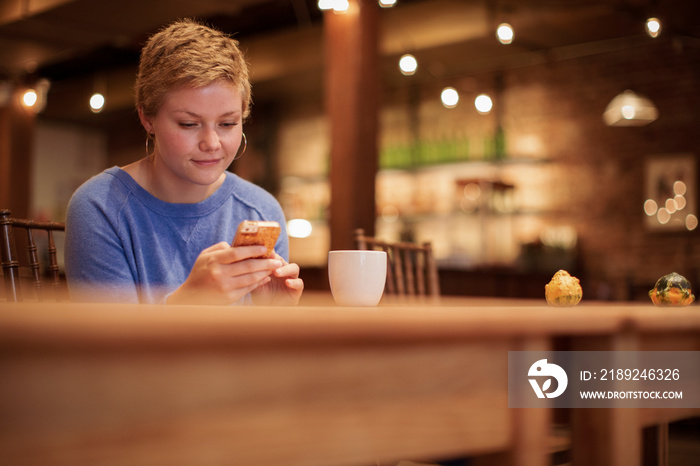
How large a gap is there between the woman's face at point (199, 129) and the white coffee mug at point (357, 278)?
1.20 ft

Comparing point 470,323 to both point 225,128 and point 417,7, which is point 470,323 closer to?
point 225,128

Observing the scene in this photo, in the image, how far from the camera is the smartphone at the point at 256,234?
37.9 inches

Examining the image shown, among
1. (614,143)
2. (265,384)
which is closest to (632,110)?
(614,143)

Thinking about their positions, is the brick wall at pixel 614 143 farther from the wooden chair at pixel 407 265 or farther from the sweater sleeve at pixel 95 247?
the sweater sleeve at pixel 95 247

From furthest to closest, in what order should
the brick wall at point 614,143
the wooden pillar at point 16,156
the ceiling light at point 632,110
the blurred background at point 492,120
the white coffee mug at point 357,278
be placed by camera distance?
the wooden pillar at point 16,156 < the brick wall at point 614,143 < the blurred background at point 492,120 < the ceiling light at point 632,110 < the white coffee mug at point 357,278

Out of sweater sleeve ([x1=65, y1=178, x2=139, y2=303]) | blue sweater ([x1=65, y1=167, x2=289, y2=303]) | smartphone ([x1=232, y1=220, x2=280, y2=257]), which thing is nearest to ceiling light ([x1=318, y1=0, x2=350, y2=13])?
blue sweater ([x1=65, y1=167, x2=289, y2=303])

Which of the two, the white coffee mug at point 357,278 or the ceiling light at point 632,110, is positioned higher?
the ceiling light at point 632,110

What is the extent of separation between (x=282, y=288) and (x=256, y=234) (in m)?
0.28

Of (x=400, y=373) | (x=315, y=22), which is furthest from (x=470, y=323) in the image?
(x=315, y=22)

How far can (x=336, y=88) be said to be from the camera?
4.21 m

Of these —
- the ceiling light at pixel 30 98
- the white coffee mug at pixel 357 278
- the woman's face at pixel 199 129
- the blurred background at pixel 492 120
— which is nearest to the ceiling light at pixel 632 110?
the blurred background at pixel 492 120

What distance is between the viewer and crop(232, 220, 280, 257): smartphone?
96 centimetres

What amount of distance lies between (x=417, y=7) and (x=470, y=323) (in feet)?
18.8

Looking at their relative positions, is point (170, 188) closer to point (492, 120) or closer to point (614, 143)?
point (614, 143)
